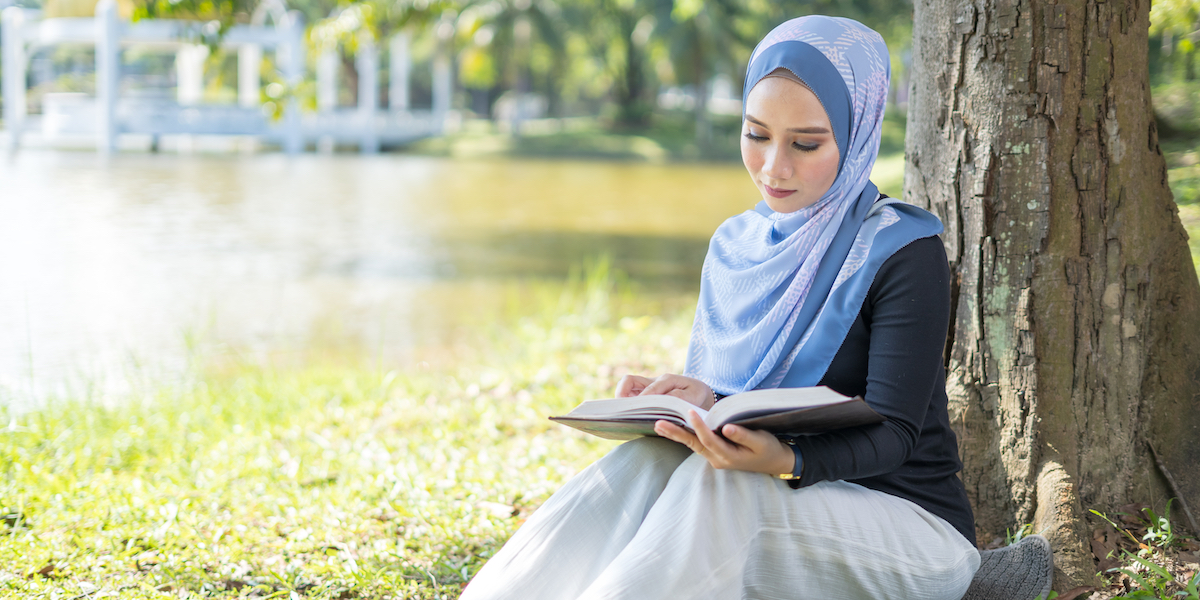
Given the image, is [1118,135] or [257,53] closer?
[1118,135]

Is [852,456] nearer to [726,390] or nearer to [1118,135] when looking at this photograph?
[726,390]

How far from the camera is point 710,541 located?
145cm

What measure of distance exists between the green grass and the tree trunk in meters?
1.32

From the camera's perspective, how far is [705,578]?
144 cm

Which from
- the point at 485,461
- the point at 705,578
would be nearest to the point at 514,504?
the point at 485,461

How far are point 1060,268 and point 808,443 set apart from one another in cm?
93

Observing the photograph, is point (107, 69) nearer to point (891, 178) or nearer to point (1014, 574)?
point (891, 178)

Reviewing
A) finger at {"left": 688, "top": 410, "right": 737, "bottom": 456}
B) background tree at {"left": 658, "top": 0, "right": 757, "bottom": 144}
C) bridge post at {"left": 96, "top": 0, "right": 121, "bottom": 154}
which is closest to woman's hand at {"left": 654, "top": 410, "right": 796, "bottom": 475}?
finger at {"left": 688, "top": 410, "right": 737, "bottom": 456}

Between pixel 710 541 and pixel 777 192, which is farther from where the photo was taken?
pixel 777 192

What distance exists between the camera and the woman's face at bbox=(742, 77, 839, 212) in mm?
1632

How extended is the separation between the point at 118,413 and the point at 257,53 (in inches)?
883

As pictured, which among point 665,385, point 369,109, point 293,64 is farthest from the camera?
point 369,109

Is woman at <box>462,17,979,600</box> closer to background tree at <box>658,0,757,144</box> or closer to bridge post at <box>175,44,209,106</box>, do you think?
background tree at <box>658,0,757,144</box>

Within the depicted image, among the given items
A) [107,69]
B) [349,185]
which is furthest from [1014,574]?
[107,69]
